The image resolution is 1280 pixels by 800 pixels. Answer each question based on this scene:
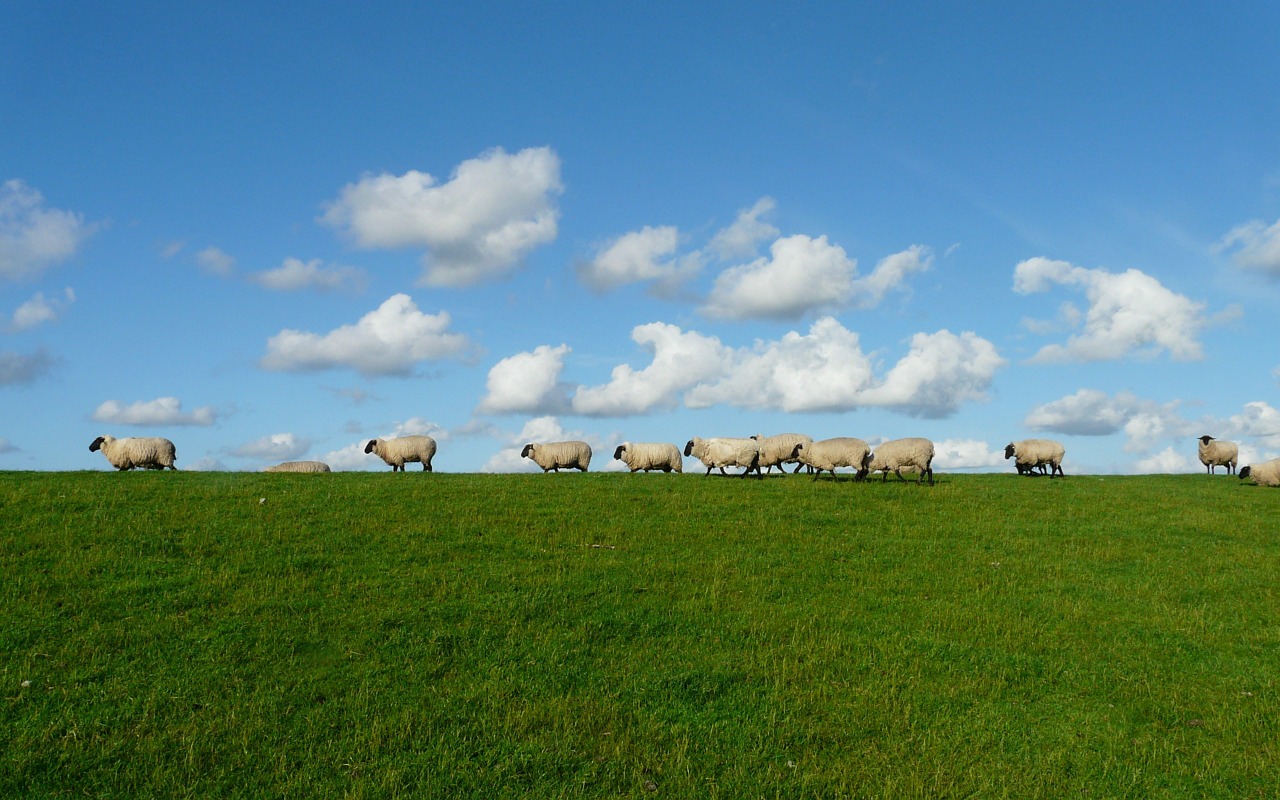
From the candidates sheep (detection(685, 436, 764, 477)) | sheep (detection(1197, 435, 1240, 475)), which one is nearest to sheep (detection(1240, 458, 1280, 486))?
sheep (detection(1197, 435, 1240, 475))

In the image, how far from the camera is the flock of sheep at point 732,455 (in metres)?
35.0

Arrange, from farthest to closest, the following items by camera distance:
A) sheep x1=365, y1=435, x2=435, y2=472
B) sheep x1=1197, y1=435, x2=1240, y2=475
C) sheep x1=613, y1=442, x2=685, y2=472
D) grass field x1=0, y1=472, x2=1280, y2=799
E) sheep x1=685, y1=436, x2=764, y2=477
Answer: sheep x1=1197, y1=435, x2=1240, y2=475 → sheep x1=365, y1=435, x2=435, y2=472 → sheep x1=613, y1=442, x2=685, y2=472 → sheep x1=685, y1=436, x2=764, y2=477 → grass field x1=0, y1=472, x2=1280, y2=799

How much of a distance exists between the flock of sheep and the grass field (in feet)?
32.6

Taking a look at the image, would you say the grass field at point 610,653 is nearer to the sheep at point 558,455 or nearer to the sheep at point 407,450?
the sheep at point 558,455

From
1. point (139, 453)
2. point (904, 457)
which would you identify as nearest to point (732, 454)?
point (904, 457)

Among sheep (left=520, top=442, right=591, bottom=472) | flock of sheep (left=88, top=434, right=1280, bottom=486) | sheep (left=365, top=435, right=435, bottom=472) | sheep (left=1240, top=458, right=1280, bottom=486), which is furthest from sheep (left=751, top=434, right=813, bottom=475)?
sheep (left=1240, top=458, right=1280, bottom=486)

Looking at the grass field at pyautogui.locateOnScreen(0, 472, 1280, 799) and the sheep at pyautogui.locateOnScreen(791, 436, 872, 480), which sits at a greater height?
the sheep at pyautogui.locateOnScreen(791, 436, 872, 480)

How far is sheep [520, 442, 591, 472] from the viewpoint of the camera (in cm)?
4066

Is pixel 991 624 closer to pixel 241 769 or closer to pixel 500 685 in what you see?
pixel 500 685

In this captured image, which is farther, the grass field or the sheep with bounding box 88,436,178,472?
the sheep with bounding box 88,436,178,472

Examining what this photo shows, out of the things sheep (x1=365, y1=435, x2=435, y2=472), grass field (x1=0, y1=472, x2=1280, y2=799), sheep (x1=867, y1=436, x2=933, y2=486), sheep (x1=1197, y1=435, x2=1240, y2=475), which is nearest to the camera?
grass field (x1=0, y1=472, x2=1280, y2=799)

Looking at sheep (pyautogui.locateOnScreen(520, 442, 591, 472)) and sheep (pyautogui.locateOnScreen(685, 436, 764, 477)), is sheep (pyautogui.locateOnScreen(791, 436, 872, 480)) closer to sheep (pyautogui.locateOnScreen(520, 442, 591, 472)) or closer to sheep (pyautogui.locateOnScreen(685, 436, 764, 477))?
sheep (pyautogui.locateOnScreen(685, 436, 764, 477))

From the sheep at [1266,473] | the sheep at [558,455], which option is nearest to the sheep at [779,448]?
the sheep at [558,455]

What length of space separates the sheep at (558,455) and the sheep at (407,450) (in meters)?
5.59
